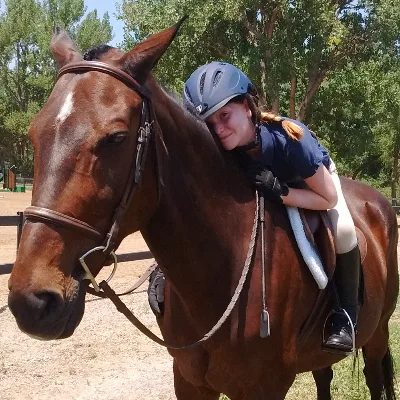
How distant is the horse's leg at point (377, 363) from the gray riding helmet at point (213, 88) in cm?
281

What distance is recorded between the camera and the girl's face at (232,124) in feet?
8.45

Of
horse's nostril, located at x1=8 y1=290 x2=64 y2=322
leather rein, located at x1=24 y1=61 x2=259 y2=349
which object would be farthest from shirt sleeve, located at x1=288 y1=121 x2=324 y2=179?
horse's nostril, located at x1=8 y1=290 x2=64 y2=322

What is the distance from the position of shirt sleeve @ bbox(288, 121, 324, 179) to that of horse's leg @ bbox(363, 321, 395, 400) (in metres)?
2.32

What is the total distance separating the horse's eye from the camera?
1914 millimetres

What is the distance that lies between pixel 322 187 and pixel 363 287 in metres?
0.95

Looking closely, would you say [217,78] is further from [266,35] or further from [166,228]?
[266,35]

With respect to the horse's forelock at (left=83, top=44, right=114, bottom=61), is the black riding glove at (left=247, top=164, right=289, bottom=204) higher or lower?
lower

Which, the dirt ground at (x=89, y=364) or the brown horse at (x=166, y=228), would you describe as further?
the dirt ground at (x=89, y=364)

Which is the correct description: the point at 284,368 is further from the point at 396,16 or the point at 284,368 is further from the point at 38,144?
the point at 396,16

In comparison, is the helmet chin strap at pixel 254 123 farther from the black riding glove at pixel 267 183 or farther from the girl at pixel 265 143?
the black riding glove at pixel 267 183

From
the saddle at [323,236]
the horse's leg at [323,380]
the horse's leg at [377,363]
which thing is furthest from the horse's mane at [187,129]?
the horse's leg at [377,363]

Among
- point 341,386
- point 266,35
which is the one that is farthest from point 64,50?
point 266,35

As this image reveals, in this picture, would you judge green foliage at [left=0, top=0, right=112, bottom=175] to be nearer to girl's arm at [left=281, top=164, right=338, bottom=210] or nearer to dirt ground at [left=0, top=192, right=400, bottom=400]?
dirt ground at [left=0, top=192, right=400, bottom=400]

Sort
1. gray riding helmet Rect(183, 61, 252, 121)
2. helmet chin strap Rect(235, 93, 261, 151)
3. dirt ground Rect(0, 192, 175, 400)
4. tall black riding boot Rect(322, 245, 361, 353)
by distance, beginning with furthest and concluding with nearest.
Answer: dirt ground Rect(0, 192, 175, 400) < tall black riding boot Rect(322, 245, 361, 353) < helmet chin strap Rect(235, 93, 261, 151) < gray riding helmet Rect(183, 61, 252, 121)
